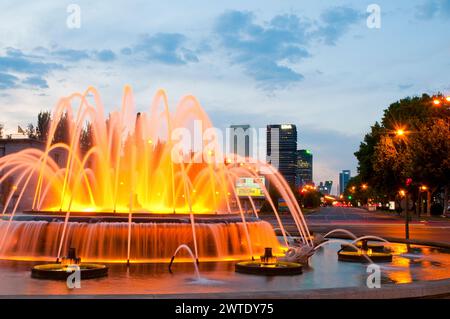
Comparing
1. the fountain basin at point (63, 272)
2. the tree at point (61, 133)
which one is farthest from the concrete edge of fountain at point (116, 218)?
the tree at point (61, 133)

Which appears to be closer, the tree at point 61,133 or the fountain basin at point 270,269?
Answer: the fountain basin at point 270,269

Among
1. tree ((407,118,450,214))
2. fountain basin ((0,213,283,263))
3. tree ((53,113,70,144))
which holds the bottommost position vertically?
fountain basin ((0,213,283,263))

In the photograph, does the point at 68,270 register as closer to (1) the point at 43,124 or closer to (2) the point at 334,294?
(2) the point at 334,294

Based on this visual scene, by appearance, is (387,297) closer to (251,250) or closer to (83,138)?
(251,250)

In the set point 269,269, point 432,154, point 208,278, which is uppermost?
point 432,154

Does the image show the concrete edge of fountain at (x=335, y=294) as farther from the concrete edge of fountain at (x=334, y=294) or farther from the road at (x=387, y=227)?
the road at (x=387, y=227)

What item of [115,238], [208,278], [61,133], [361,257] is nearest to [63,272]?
[208,278]

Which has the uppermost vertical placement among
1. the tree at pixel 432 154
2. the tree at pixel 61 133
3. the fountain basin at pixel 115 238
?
the tree at pixel 61 133

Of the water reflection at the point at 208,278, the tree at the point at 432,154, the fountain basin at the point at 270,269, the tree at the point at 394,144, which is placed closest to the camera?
the water reflection at the point at 208,278

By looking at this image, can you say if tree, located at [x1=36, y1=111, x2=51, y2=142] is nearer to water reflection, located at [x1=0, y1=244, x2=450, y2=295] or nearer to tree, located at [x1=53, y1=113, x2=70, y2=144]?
tree, located at [x1=53, y1=113, x2=70, y2=144]

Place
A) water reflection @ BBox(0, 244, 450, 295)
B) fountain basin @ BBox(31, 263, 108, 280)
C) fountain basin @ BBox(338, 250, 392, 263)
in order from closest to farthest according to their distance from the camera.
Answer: water reflection @ BBox(0, 244, 450, 295) → fountain basin @ BBox(31, 263, 108, 280) → fountain basin @ BBox(338, 250, 392, 263)

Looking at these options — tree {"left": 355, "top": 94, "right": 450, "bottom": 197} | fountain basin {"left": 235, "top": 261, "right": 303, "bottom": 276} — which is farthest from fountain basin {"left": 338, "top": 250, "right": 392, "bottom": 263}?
tree {"left": 355, "top": 94, "right": 450, "bottom": 197}
